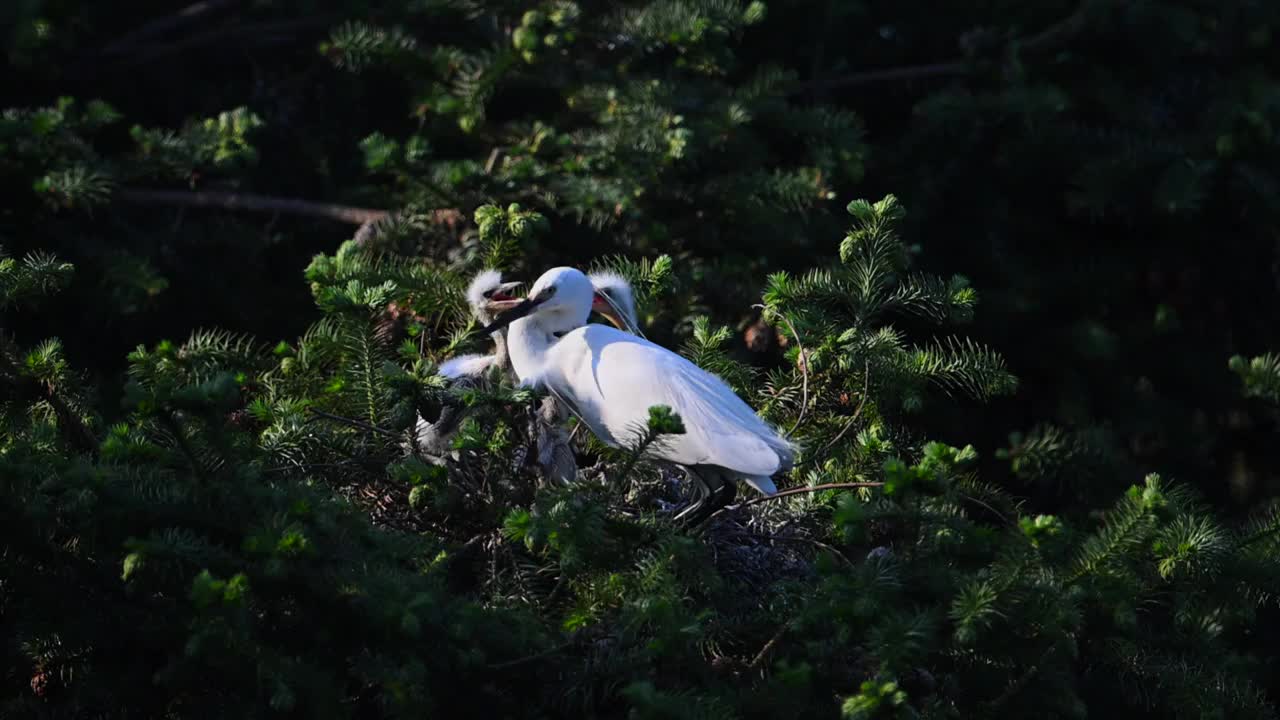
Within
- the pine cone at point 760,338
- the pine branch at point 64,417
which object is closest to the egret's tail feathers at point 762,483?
the pine cone at point 760,338

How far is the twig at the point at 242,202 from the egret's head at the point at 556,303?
1034mm

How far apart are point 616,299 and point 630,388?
41cm

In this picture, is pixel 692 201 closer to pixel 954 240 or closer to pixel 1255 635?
pixel 954 240

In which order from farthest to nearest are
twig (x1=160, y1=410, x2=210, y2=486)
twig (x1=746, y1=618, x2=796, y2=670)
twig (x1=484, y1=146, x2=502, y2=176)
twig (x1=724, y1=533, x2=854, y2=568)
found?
twig (x1=484, y1=146, x2=502, y2=176) → twig (x1=724, y1=533, x2=854, y2=568) → twig (x1=746, y1=618, x2=796, y2=670) → twig (x1=160, y1=410, x2=210, y2=486)

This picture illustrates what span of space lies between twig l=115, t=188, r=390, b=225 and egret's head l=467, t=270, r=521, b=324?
87 centimetres

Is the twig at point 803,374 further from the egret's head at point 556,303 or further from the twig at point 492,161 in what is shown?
the twig at point 492,161

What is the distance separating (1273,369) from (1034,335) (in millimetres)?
1171

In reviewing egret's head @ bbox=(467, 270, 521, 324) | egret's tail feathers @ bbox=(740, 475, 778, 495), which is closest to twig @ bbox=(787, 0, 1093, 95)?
egret's head @ bbox=(467, 270, 521, 324)

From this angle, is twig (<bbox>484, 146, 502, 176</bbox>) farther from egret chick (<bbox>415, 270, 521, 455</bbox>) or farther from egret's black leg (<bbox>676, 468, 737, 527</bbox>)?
egret's black leg (<bbox>676, 468, 737, 527</bbox>)

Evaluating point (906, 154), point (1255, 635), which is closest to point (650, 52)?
point (906, 154)

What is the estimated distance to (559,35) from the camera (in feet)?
11.3

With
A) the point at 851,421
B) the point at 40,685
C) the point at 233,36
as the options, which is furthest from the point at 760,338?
the point at 233,36

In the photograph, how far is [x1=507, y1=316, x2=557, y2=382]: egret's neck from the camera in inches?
102

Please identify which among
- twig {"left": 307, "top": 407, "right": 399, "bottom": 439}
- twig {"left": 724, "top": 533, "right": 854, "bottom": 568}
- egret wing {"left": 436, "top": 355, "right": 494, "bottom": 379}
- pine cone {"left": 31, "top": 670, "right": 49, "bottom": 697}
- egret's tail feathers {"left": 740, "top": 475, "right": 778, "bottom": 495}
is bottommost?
twig {"left": 724, "top": 533, "right": 854, "bottom": 568}
